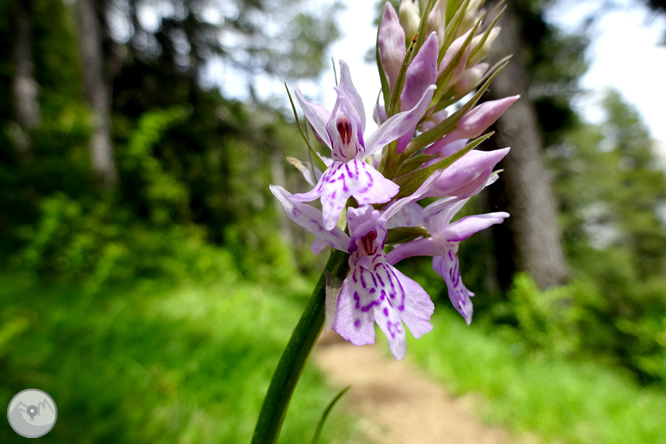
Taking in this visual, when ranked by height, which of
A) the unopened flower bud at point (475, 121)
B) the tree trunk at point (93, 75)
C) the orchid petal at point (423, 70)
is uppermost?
the tree trunk at point (93, 75)

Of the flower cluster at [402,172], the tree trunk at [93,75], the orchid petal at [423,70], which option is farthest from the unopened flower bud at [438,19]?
the tree trunk at [93,75]

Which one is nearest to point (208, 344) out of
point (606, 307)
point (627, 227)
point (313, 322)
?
point (313, 322)

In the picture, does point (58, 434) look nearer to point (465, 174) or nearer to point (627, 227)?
point (465, 174)

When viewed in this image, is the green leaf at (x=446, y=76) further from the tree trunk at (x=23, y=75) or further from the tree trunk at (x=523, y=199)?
the tree trunk at (x=23, y=75)

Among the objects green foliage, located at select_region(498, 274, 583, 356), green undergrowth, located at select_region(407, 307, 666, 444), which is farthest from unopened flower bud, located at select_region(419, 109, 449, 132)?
green foliage, located at select_region(498, 274, 583, 356)

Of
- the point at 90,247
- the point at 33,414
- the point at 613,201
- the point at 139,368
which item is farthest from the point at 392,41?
the point at 613,201

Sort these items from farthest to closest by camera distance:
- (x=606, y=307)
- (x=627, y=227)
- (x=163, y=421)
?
(x=627, y=227) → (x=606, y=307) → (x=163, y=421)

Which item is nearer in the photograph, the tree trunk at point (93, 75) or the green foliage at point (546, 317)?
the green foliage at point (546, 317)
